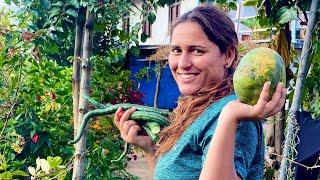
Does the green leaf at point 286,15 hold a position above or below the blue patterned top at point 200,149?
above

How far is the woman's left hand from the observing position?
145 cm

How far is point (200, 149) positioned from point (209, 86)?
8.8 inches

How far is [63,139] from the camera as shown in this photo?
471 centimetres

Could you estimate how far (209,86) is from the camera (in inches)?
72.9

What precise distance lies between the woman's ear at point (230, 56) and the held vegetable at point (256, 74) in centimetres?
19

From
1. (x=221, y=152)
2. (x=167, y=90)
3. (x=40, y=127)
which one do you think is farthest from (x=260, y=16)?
(x=167, y=90)

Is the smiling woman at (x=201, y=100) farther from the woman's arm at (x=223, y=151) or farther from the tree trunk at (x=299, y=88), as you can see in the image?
the tree trunk at (x=299, y=88)

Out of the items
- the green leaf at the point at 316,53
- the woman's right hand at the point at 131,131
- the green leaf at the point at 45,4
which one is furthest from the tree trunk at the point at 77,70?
the woman's right hand at the point at 131,131

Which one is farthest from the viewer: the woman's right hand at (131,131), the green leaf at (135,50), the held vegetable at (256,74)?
the green leaf at (135,50)

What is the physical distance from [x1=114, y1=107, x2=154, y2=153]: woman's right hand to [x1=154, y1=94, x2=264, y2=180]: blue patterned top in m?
0.39

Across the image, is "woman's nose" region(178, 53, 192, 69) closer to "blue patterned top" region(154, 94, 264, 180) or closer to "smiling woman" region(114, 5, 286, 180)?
"smiling woman" region(114, 5, 286, 180)

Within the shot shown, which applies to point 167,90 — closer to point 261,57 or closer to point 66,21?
point 66,21

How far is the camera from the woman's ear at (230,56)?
1.87 meters

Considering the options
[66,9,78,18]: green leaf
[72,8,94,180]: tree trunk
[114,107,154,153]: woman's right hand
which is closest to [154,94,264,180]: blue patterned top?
[114,107,154,153]: woman's right hand
